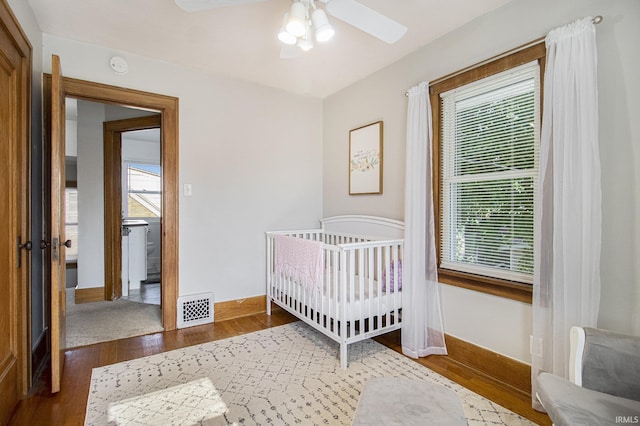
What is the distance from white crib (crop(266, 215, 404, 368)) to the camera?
7.08ft

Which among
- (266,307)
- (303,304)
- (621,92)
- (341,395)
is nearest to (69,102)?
(266,307)

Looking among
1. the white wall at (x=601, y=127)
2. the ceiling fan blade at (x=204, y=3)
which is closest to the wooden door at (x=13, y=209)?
the ceiling fan blade at (x=204, y=3)

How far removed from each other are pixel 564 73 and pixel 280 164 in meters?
2.49

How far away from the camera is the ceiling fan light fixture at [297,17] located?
58.1 inches

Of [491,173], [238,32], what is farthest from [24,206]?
[491,173]

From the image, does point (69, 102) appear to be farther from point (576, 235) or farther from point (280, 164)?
point (576, 235)

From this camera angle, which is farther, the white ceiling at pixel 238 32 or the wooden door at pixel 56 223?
the white ceiling at pixel 238 32

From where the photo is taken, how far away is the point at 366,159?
304 centimetres

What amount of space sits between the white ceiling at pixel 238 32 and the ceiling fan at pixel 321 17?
0.37 metres

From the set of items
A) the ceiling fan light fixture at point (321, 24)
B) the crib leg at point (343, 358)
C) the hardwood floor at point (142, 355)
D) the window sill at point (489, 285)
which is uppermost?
the ceiling fan light fixture at point (321, 24)

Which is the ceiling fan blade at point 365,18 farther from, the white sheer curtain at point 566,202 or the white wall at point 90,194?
the white wall at point 90,194

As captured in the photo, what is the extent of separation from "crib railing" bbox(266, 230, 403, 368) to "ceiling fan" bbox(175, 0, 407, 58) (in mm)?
1276

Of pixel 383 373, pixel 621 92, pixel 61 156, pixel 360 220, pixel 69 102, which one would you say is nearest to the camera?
pixel 621 92

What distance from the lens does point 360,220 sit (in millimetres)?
3057
